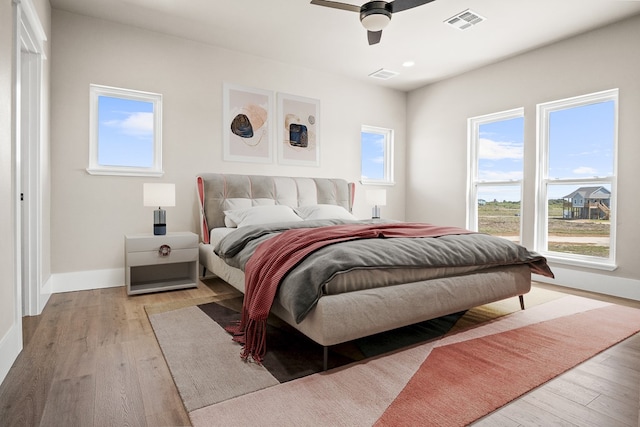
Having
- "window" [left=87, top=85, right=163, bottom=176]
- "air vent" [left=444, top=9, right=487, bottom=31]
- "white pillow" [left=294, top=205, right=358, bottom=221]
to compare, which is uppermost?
"air vent" [left=444, top=9, right=487, bottom=31]

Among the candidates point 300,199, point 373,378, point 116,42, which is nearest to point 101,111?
point 116,42

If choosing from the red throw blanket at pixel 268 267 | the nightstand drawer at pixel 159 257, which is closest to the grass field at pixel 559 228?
the red throw blanket at pixel 268 267

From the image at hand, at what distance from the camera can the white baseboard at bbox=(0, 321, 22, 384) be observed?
5.68 feet

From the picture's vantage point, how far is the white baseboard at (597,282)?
347cm

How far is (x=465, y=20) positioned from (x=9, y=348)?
438cm

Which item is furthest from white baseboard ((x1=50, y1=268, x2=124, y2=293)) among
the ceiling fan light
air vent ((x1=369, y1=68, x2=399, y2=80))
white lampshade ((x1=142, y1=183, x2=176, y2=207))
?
air vent ((x1=369, y1=68, x2=399, y2=80))

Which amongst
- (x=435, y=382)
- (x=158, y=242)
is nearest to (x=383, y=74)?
(x=158, y=242)

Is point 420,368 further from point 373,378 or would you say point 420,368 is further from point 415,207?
point 415,207

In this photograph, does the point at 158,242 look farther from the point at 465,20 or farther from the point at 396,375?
the point at 465,20

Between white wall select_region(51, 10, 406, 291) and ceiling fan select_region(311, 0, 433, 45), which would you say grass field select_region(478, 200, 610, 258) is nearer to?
white wall select_region(51, 10, 406, 291)

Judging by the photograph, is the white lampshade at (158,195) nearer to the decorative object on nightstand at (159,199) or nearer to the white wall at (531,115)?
the decorative object on nightstand at (159,199)

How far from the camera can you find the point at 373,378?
177cm

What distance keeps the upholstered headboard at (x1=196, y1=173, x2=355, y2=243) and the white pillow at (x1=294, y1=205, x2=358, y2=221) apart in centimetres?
Result: 23

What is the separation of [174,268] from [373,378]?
2.90 metres
